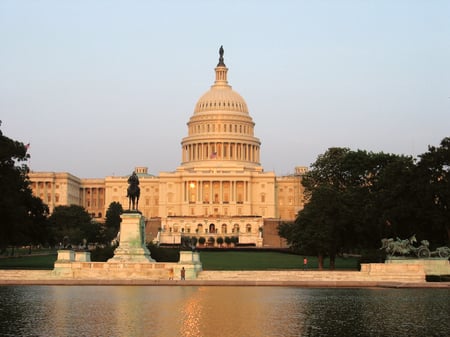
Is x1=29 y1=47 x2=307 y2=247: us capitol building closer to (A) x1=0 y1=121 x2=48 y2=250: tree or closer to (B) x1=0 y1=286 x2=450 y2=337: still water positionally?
(A) x1=0 y1=121 x2=48 y2=250: tree

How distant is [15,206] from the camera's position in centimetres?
6041

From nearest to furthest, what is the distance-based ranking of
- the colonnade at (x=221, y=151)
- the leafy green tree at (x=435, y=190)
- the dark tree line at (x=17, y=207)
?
1. the leafy green tree at (x=435, y=190)
2. the dark tree line at (x=17, y=207)
3. the colonnade at (x=221, y=151)

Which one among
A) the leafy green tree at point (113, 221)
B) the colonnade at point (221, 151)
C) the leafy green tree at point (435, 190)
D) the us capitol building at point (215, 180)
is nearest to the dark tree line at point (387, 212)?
the leafy green tree at point (435, 190)

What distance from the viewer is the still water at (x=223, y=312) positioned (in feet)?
83.8

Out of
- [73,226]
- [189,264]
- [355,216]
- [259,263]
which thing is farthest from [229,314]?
[73,226]

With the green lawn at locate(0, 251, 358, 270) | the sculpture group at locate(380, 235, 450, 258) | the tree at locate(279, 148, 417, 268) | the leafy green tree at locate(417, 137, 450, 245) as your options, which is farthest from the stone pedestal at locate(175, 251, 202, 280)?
the leafy green tree at locate(417, 137, 450, 245)

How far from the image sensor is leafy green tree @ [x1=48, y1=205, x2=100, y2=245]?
354 feet

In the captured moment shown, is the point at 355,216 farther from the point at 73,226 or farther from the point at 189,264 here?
the point at 73,226

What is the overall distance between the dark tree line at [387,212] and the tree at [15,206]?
20.5 metres

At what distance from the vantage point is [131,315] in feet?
94.6

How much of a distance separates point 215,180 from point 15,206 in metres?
99.3

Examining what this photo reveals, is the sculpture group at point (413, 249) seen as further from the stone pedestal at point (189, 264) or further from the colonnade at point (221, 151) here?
the colonnade at point (221, 151)

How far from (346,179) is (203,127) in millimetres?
74209

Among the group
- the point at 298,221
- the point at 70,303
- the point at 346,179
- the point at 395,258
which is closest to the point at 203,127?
the point at 346,179
